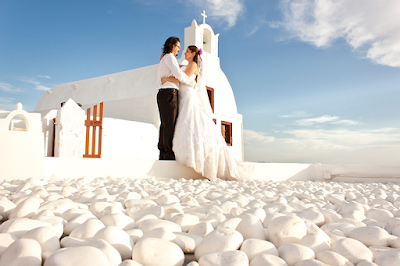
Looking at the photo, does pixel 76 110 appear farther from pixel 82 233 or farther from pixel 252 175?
pixel 82 233

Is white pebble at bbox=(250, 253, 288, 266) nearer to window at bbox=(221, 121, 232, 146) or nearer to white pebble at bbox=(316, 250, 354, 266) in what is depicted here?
white pebble at bbox=(316, 250, 354, 266)

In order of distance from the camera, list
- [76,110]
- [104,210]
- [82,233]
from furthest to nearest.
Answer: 1. [76,110]
2. [104,210]
3. [82,233]

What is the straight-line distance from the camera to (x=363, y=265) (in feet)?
2.36

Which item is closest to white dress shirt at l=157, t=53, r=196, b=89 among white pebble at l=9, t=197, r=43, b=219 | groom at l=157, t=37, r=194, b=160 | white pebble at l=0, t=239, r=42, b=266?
groom at l=157, t=37, r=194, b=160

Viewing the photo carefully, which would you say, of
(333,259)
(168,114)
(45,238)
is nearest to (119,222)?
(45,238)

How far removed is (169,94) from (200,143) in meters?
0.82

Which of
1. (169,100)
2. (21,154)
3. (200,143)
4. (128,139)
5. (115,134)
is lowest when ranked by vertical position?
(21,154)

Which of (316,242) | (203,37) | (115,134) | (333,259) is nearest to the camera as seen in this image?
(333,259)

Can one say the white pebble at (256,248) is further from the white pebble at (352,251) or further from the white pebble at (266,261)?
the white pebble at (352,251)

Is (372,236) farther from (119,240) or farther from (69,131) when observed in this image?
(69,131)

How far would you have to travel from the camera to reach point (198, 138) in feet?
11.8

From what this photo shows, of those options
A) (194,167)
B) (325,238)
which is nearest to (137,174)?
(194,167)

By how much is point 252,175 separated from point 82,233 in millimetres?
3540

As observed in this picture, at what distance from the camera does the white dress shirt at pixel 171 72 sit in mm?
3771
